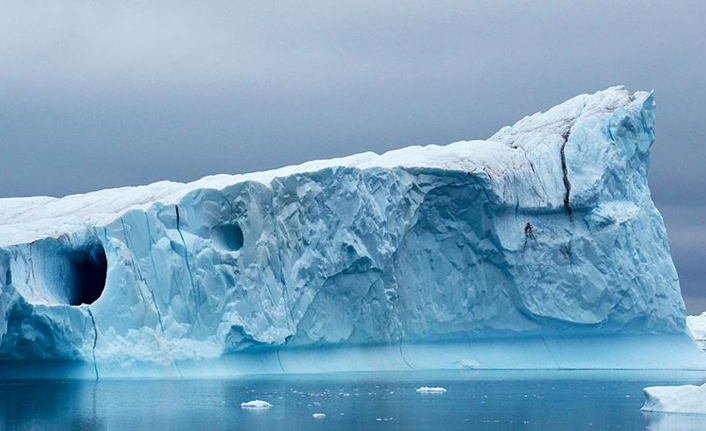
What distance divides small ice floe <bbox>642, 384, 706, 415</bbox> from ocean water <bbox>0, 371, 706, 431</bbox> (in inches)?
11.6

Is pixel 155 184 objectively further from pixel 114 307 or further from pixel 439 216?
pixel 439 216

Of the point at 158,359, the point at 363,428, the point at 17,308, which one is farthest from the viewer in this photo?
the point at 158,359

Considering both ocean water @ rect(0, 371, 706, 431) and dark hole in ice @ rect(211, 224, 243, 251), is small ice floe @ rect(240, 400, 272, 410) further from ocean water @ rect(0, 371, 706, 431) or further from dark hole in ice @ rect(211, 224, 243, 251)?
dark hole in ice @ rect(211, 224, 243, 251)

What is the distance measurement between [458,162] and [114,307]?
7.46 meters

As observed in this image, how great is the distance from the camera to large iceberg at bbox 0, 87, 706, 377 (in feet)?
74.8

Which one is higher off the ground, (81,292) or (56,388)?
(81,292)

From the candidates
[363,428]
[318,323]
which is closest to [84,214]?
[318,323]

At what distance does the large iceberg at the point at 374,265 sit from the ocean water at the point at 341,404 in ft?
2.97

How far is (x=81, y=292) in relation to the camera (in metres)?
24.7

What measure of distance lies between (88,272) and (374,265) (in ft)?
18.6

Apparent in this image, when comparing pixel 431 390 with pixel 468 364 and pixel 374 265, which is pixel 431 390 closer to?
pixel 374 265

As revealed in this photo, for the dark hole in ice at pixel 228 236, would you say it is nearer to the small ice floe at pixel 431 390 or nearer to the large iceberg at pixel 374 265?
the large iceberg at pixel 374 265

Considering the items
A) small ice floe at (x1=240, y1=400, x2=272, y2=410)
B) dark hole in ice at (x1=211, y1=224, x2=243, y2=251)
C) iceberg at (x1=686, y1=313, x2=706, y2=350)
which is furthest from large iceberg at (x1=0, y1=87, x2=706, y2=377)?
iceberg at (x1=686, y1=313, x2=706, y2=350)

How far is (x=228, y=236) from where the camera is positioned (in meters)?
24.1
